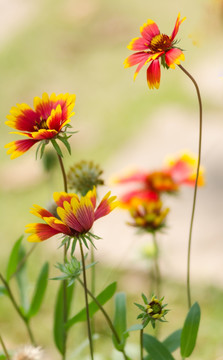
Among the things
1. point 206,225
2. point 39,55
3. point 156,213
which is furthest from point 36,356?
point 39,55

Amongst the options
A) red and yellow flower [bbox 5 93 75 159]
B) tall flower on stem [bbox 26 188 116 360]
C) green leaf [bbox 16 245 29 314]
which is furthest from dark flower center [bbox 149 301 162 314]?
green leaf [bbox 16 245 29 314]

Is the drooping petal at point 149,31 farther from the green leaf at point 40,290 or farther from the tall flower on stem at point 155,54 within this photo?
the green leaf at point 40,290

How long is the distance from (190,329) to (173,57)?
278 mm

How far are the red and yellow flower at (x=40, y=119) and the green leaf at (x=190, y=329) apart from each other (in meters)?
0.23

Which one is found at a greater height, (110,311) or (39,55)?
(39,55)

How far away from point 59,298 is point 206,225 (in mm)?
890

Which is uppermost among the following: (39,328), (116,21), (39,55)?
(116,21)

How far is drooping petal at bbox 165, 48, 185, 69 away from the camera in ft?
1.63

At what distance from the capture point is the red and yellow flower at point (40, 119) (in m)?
0.51

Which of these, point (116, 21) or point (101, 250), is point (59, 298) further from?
point (116, 21)

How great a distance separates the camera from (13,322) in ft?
4.32

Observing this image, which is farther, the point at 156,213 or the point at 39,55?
the point at 39,55

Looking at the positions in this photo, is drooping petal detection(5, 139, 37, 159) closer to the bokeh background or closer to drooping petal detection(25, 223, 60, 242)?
drooping petal detection(25, 223, 60, 242)

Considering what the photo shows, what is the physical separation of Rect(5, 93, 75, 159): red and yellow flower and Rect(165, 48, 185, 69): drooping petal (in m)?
0.09
